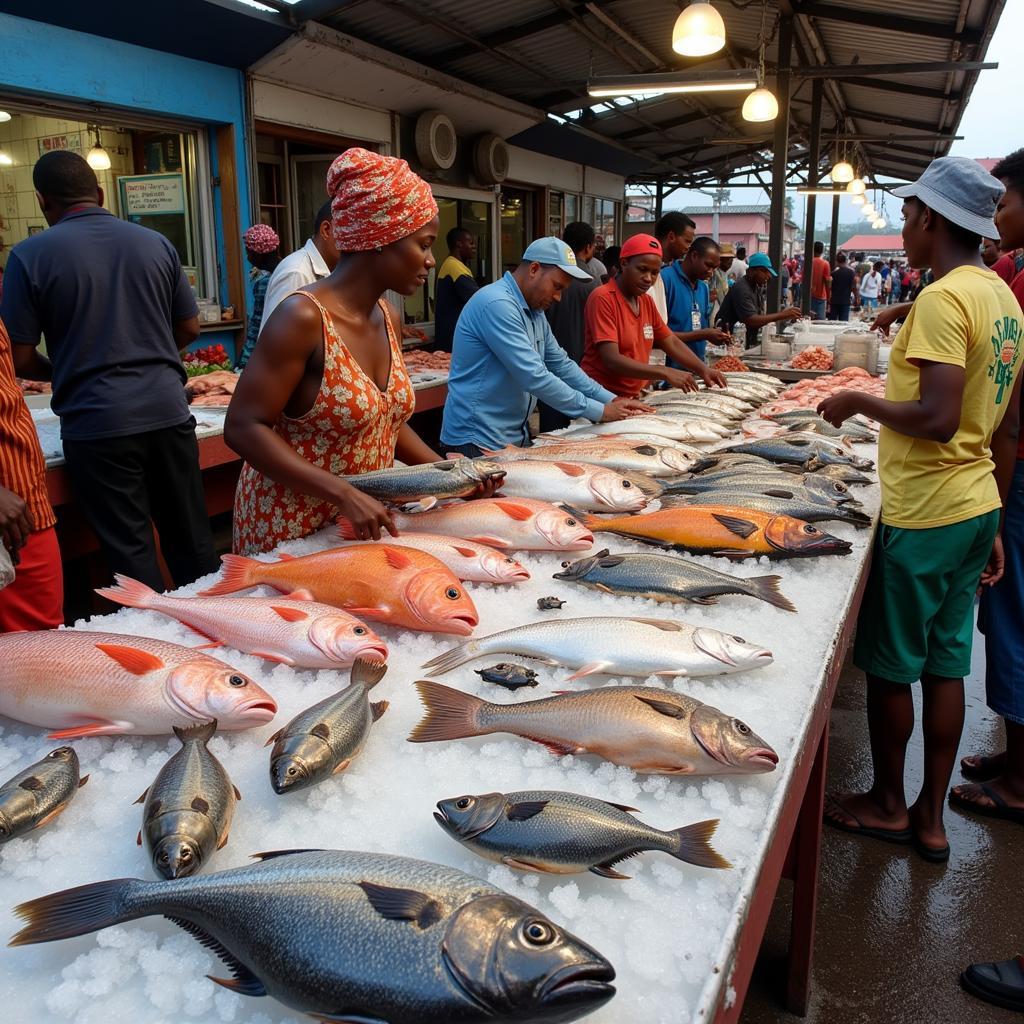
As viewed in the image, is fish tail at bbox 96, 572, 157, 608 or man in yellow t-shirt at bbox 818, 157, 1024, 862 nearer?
fish tail at bbox 96, 572, 157, 608

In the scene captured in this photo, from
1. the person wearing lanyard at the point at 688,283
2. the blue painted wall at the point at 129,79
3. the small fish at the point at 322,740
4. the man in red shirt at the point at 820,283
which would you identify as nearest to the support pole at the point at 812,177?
the man in red shirt at the point at 820,283

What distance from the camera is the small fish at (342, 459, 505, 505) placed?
2.39m

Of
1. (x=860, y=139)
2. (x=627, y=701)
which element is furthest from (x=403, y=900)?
(x=860, y=139)

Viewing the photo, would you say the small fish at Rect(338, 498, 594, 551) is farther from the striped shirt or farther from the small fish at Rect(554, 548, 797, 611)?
the striped shirt

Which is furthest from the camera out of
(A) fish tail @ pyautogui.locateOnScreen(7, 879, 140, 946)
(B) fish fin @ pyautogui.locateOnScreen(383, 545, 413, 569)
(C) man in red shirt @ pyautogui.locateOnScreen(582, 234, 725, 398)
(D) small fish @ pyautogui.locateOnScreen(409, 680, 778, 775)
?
(C) man in red shirt @ pyautogui.locateOnScreen(582, 234, 725, 398)

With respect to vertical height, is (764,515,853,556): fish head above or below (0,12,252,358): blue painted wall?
below

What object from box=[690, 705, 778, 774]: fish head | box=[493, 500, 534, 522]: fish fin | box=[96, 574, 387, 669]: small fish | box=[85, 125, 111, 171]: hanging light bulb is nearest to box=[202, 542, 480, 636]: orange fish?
box=[96, 574, 387, 669]: small fish

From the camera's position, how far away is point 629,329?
17.3 ft

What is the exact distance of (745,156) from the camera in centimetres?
2236

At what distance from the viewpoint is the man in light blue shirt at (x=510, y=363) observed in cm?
385

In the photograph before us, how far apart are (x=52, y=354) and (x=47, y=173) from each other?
0.77 metres

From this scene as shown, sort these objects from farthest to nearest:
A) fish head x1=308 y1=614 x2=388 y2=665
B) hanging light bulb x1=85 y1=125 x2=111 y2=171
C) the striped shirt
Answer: hanging light bulb x1=85 y1=125 x2=111 y2=171 → the striped shirt → fish head x1=308 y1=614 x2=388 y2=665

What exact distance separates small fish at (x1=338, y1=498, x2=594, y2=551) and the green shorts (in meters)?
1.14

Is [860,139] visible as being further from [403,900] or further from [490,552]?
[403,900]
